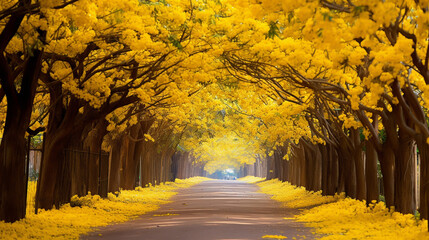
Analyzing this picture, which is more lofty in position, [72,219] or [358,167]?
[358,167]

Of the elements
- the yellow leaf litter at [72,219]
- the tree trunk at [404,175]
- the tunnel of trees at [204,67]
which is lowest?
the yellow leaf litter at [72,219]

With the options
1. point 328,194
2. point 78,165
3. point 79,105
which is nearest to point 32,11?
point 79,105

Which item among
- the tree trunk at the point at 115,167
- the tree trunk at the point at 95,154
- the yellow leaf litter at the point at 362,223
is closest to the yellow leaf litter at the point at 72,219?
the tree trunk at the point at 95,154

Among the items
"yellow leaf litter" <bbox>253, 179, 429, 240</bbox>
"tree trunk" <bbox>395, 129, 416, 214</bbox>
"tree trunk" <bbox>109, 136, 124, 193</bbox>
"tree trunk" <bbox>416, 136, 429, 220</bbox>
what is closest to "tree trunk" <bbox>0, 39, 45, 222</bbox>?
"yellow leaf litter" <bbox>253, 179, 429, 240</bbox>

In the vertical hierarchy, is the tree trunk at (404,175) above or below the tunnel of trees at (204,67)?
below

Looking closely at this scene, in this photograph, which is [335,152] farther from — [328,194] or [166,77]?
[166,77]

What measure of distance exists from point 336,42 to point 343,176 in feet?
72.3

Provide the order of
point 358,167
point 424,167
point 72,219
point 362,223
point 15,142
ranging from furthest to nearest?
1. point 358,167
2. point 72,219
3. point 362,223
4. point 15,142
5. point 424,167

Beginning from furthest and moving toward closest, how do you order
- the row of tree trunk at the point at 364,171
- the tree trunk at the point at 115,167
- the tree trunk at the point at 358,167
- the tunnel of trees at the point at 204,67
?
the tree trunk at the point at 115,167 → the tree trunk at the point at 358,167 → the row of tree trunk at the point at 364,171 → the tunnel of trees at the point at 204,67

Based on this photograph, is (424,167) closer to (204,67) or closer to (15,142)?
(204,67)

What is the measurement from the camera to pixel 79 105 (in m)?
22.7

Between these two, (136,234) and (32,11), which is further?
(136,234)

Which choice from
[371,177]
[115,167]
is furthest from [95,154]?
[371,177]

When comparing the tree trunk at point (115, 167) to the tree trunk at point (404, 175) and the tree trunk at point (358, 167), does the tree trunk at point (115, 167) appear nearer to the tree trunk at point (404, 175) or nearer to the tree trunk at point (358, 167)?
the tree trunk at point (358, 167)
